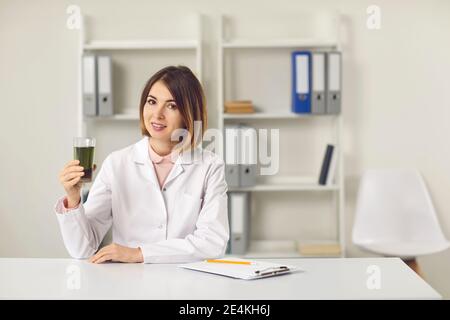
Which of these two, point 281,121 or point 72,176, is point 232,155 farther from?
point 72,176

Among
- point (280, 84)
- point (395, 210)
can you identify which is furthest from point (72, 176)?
point (395, 210)

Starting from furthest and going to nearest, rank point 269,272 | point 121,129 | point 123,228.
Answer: point 121,129, point 123,228, point 269,272

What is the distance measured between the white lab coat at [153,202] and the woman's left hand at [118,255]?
135mm

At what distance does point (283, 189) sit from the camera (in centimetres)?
407

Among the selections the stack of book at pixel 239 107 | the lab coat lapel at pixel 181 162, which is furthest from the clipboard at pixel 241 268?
the stack of book at pixel 239 107

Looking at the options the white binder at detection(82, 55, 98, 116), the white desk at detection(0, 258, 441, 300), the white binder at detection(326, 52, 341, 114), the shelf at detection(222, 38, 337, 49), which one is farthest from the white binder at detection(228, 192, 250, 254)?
the white desk at detection(0, 258, 441, 300)

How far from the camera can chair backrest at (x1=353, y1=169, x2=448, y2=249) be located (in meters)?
4.14

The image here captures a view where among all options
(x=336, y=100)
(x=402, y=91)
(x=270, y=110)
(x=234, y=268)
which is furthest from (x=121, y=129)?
(x=234, y=268)

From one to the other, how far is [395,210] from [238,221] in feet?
3.12

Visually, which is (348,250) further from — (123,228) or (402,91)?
(123,228)

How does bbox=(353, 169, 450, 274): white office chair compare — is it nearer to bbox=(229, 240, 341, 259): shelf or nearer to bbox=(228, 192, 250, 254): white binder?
bbox=(229, 240, 341, 259): shelf

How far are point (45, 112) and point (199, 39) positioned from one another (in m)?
1.06

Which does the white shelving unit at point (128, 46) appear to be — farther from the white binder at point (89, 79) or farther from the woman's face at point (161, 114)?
the woman's face at point (161, 114)

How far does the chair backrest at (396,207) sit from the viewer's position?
4.14 m
